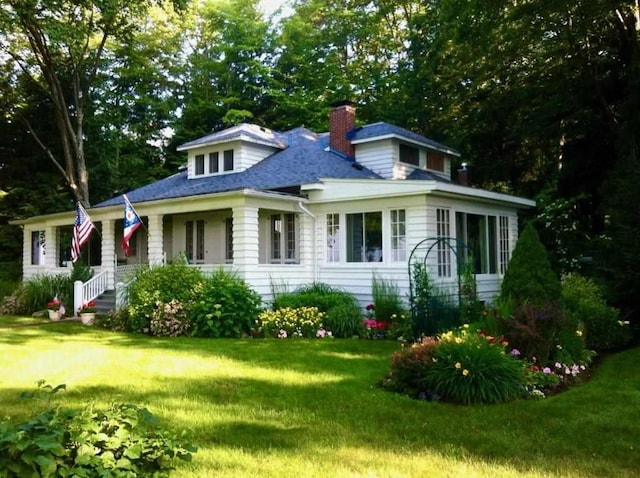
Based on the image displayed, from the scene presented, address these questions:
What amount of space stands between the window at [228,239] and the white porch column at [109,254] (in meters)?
3.53

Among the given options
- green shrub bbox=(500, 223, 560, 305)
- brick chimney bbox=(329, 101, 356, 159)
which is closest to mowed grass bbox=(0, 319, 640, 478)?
green shrub bbox=(500, 223, 560, 305)

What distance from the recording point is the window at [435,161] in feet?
63.1

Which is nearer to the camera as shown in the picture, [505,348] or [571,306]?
[505,348]

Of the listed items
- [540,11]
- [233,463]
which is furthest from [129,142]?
[233,463]

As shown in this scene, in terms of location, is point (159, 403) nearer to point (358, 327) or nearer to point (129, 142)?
point (358, 327)

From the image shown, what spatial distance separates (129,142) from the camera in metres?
29.7

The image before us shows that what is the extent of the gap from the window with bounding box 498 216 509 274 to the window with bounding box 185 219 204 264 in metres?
9.42

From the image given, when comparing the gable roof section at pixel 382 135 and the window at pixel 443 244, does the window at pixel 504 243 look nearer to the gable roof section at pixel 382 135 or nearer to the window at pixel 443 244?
the window at pixel 443 244

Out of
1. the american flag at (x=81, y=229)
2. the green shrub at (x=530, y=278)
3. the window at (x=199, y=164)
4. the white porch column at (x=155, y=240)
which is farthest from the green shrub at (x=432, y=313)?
the window at (x=199, y=164)

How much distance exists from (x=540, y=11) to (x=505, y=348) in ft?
34.5

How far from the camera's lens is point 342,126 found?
18.4m

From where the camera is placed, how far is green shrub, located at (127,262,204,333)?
12578 millimetres

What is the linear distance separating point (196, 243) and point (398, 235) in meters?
7.58

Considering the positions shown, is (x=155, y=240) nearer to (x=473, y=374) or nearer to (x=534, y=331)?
(x=534, y=331)
